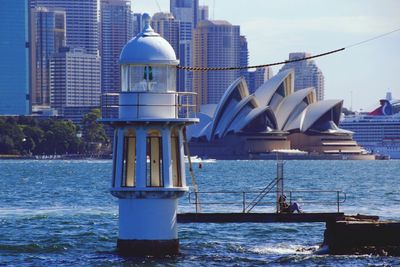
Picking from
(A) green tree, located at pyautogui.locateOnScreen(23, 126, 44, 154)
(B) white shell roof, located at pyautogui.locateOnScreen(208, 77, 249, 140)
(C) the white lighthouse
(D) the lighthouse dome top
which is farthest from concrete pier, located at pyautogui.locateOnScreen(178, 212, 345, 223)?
(A) green tree, located at pyautogui.locateOnScreen(23, 126, 44, 154)

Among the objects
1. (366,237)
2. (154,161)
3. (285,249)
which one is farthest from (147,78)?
(285,249)

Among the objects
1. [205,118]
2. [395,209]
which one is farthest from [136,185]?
[205,118]

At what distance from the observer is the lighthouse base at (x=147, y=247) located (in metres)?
25.4

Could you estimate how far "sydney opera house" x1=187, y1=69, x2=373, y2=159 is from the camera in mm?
156750

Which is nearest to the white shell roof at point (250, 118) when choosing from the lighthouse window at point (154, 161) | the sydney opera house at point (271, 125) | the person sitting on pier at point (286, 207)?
the sydney opera house at point (271, 125)

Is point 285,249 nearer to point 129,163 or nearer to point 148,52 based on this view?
point 129,163

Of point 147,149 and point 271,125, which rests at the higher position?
point 147,149

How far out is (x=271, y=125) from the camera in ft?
562

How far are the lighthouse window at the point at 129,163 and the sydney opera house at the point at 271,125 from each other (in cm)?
12551

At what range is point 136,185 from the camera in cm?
2545

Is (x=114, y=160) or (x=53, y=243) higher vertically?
(x=114, y=160)

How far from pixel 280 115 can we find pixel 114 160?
5598 inches

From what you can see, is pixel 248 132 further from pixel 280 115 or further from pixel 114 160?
pixel 114 160

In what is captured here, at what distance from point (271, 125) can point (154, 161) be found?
14533 centimetres
